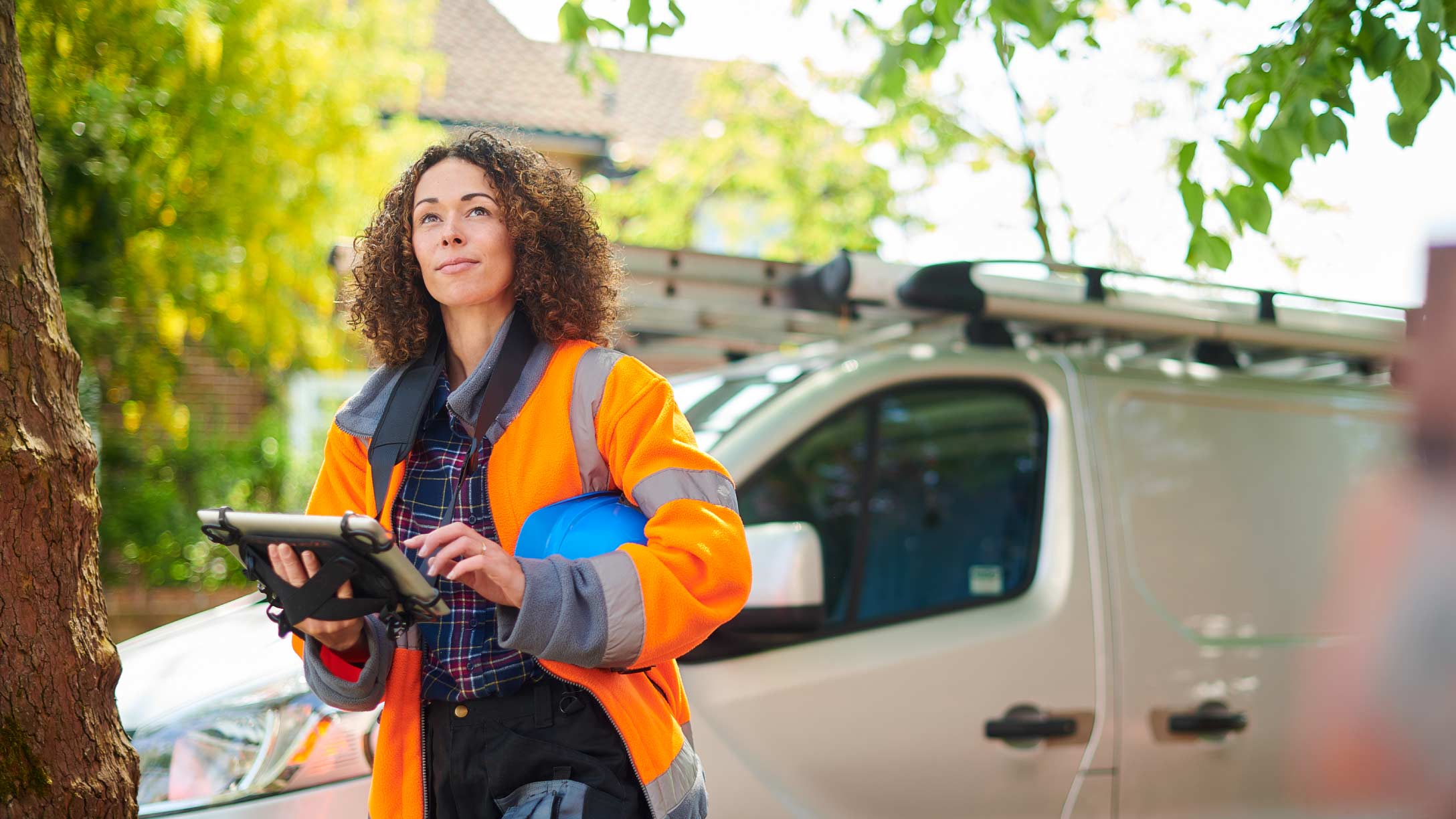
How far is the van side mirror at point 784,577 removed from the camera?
255 cm

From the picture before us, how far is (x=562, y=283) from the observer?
200cm

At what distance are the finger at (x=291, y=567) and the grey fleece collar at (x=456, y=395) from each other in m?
0.34

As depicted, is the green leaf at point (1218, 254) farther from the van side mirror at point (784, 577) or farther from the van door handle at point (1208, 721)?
the van side mirror at point (784, 577)

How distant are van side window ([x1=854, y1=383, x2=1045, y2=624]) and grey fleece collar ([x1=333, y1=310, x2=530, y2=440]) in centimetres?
150

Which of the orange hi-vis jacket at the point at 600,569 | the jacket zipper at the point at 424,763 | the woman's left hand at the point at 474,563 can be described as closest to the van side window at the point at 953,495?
the orange hi-vis jacket at the point at 600,569

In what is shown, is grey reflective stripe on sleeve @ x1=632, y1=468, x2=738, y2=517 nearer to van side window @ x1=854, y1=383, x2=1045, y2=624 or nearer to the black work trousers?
the black work trousers

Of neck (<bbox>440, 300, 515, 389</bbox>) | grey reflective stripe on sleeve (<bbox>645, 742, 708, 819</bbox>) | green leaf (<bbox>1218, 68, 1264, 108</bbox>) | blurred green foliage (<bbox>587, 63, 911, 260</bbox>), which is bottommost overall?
grey reflective stripe on sleeve (<bbox>645, 742, 708, 819</bbox>)

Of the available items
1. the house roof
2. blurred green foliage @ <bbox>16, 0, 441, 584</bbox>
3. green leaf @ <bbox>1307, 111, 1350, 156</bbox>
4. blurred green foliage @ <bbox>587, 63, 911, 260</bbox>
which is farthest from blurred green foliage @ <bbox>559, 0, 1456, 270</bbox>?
the house roof

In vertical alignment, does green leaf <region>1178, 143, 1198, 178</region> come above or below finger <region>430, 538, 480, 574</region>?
above

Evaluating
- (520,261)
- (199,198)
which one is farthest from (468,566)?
(199,198)

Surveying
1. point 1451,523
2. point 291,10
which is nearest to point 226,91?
point 291,10

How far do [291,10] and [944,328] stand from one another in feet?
20.6

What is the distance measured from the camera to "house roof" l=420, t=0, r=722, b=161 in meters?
14.2

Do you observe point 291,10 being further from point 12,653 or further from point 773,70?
point 12,653
